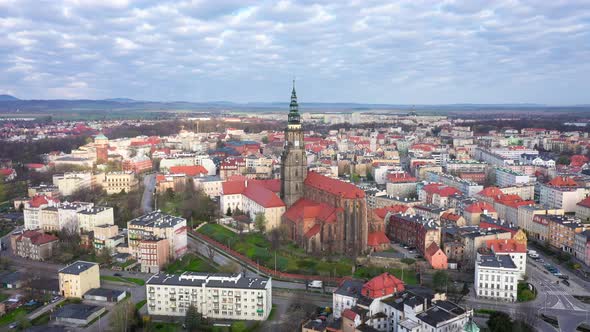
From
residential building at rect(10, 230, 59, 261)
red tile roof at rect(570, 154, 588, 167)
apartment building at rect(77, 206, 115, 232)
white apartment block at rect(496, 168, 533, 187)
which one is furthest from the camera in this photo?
red tile roof at rect(570, 154, 588, 167)

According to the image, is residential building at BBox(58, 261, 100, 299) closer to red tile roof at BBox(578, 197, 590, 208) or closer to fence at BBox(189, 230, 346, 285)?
fence at BBox(189, 230, 346, 285)

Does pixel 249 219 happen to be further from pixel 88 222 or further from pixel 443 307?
pixel 443 307

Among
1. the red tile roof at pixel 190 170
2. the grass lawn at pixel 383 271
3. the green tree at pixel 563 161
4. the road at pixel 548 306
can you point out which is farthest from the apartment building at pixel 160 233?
the green tree at pixel 563 161

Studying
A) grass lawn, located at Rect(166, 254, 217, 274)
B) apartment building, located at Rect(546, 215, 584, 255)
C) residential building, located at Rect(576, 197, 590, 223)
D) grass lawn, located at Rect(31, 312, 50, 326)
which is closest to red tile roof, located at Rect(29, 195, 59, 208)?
grass lawn, located at Rect(166, 254, 217, 274)

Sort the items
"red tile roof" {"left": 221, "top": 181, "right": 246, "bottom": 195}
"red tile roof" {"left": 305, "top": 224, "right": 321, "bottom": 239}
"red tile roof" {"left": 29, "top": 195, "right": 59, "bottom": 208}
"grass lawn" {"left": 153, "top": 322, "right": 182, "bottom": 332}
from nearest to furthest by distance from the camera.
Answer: "grass lawn" {"left": 153, "top": 322, "right": 182, "bottom": 332} < "red tile roof" {"left": 305, "top": 224, "right": 321, "bottom": 239} < "red tile roof" {"left": 29, "top": 195, "right": 59, "bottom": 208} < "red tile roof" {"left": 221, "top": 181, "right": 246, "bottom": 195}

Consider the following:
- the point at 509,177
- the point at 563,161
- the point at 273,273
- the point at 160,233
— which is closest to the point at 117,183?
the point at 160,233

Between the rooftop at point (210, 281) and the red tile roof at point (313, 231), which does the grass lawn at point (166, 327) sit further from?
the red tile roof at point (313, 231)

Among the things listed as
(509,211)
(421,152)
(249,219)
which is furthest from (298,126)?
(421,152)
